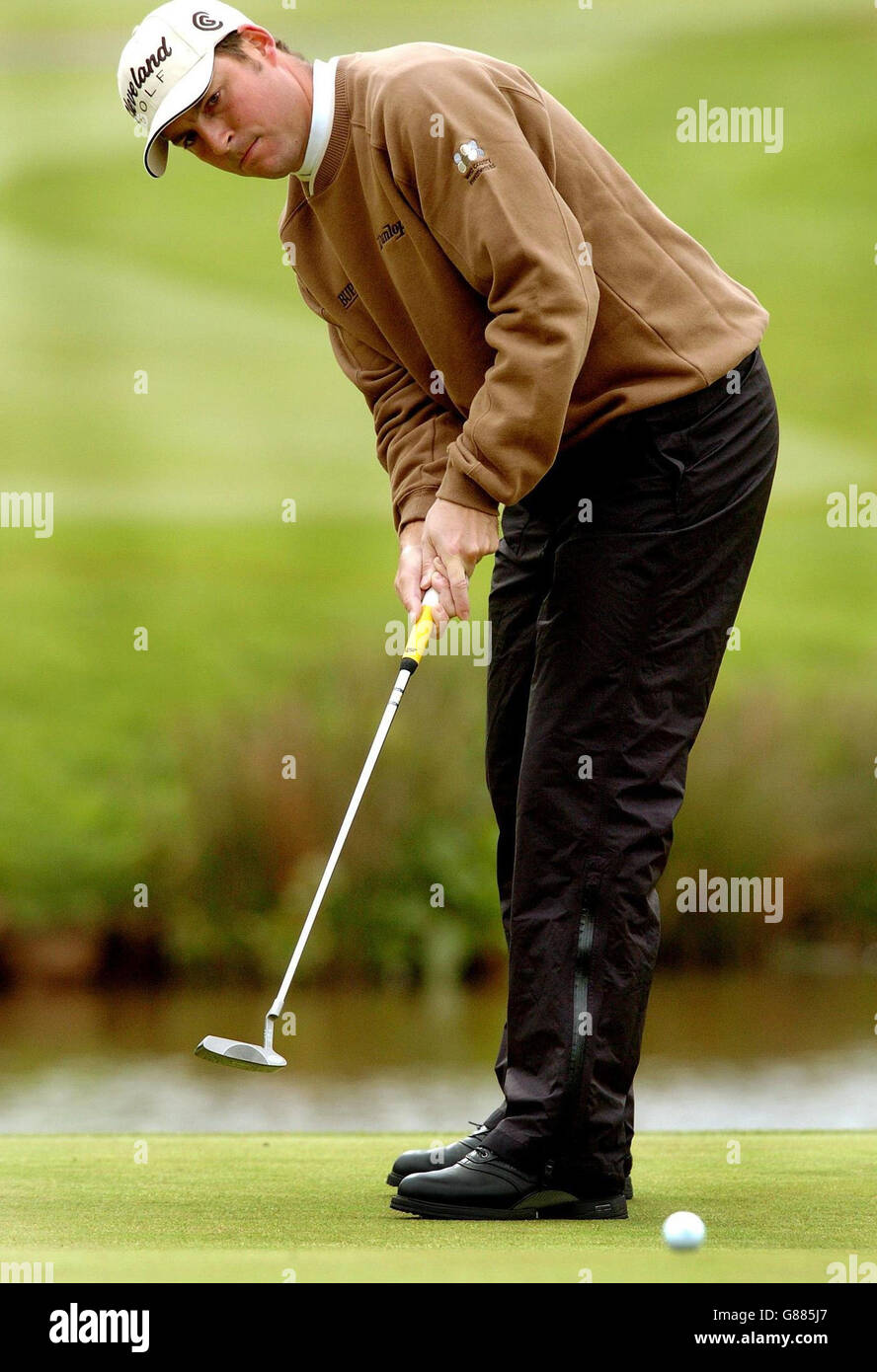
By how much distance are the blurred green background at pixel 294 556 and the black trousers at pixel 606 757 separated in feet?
10.4

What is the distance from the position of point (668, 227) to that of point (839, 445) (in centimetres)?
664

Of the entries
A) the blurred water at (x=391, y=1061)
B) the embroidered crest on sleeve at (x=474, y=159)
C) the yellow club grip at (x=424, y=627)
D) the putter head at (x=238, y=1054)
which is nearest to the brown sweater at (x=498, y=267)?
the embroidered crest on sleeve at (x=474, y=159)

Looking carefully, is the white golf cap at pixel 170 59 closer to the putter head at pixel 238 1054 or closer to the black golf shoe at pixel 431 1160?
the putter head at pixel 238 1054

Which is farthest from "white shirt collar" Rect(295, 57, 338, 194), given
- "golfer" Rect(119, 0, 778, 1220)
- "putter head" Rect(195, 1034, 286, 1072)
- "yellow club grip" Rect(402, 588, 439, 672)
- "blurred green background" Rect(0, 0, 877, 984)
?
"blurred green background" Rect(0, 0, 877, 984)

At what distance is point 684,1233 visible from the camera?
141 centimetres

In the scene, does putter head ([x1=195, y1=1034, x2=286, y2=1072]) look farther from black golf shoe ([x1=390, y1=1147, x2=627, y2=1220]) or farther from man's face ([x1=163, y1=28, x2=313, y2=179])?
man's face ([x1=163, y1=28, x2=313, y2=179])

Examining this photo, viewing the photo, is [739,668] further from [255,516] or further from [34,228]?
[34,228]

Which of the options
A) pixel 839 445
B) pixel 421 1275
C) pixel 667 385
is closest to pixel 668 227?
pixel 667 385

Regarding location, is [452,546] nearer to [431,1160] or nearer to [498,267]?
[498,267]

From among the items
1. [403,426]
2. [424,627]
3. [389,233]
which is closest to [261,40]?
[389,233]

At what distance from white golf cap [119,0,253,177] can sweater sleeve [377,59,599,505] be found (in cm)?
18

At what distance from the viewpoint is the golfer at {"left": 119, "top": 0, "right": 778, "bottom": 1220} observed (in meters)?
1.64

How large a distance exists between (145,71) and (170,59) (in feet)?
0.11

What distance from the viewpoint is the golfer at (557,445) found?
5.38ft
